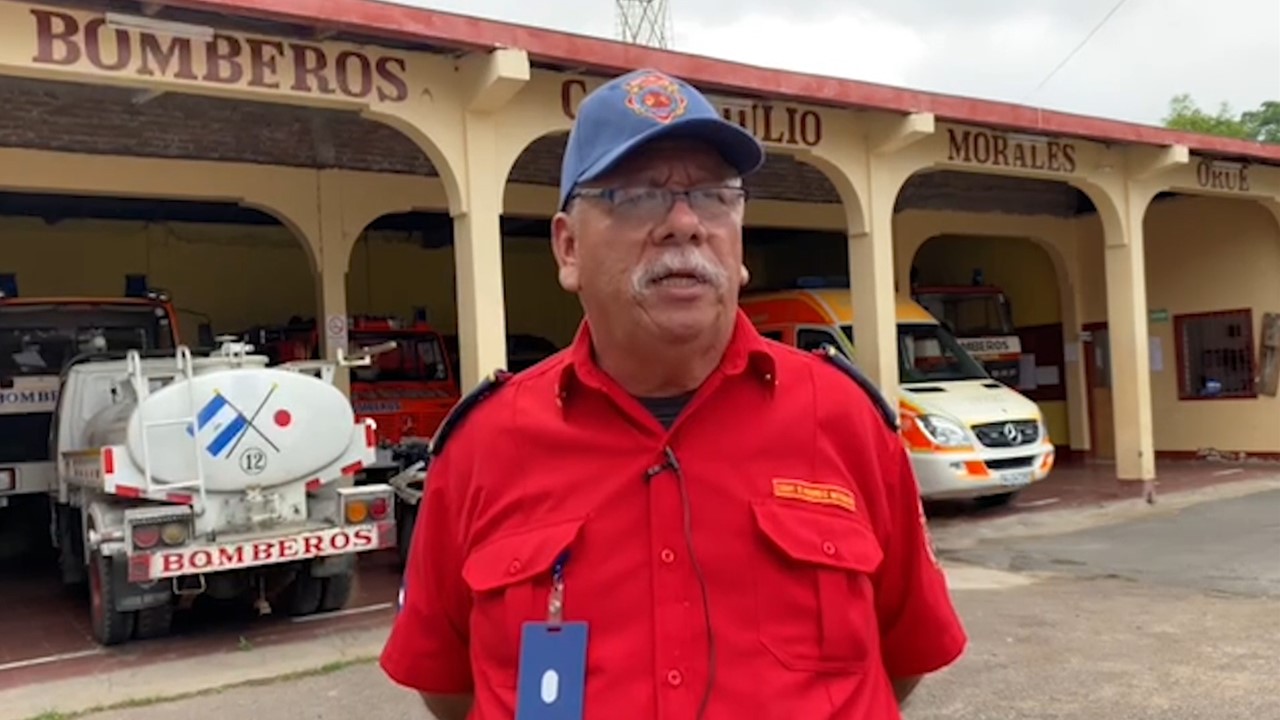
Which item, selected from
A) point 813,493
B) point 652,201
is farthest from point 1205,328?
point 652,201

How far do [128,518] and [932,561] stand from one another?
21.4 feet

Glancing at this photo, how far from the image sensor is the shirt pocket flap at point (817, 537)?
1.86 metres

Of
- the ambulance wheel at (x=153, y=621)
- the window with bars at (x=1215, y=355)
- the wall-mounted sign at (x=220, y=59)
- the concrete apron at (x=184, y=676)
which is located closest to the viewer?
the concrete apron at (x=184, y=676)

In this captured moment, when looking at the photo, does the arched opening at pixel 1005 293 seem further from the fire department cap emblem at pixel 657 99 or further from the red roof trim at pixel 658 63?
the fire department cap emblem at pixel 657 99

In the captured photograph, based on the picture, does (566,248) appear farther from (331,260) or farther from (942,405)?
(331,260)

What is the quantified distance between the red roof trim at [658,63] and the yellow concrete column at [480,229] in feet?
1.50

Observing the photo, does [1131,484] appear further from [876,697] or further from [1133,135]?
[876,697]

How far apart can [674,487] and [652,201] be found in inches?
17.5

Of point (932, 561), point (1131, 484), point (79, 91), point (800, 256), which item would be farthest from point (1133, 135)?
point (932, 561)

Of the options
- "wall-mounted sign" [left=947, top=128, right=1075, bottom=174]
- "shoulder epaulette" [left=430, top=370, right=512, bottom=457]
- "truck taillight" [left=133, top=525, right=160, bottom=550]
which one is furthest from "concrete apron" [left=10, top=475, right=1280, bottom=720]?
"shoulder epaulette" [left=430, top=370, right=512, bottom=457]

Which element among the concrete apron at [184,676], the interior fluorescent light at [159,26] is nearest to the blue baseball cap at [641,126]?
the concrete apron at [184,676]

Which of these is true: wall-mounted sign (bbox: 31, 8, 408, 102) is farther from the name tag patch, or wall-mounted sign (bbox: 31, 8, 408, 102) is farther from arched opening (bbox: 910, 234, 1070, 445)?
arched opening (bbox: 910, 234, 1070, 445)

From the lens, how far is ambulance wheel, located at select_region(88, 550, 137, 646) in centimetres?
805

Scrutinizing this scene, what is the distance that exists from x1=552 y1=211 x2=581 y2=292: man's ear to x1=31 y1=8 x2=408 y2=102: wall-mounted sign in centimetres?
691
